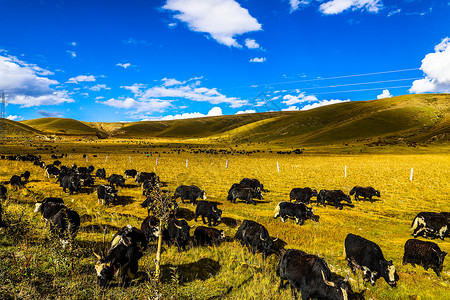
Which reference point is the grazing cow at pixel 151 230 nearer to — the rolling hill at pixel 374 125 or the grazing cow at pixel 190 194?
the grazing cow at pixel 190 194

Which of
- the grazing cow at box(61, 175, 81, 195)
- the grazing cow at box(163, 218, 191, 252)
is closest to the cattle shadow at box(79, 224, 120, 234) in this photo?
the grazing cow at box(163, 218, 191, 252)

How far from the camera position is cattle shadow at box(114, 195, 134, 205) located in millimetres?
14867

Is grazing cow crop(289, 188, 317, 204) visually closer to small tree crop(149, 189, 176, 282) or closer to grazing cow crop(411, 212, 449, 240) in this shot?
grazing cow crop(411, 212, 449, 240)

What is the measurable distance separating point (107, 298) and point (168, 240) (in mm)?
3709

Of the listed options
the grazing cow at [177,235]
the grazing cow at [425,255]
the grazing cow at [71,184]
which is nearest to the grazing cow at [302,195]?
the grazing cow at [425,255]

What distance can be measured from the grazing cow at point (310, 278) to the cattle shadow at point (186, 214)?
6669 millimetres

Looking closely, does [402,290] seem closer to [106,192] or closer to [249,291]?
[249,291]

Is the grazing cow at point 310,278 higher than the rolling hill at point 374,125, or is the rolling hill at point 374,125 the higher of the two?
the rolling hill at point 374,125

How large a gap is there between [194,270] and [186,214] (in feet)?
19.4

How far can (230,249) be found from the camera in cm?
863

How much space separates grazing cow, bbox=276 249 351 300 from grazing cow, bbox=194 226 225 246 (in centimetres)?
286

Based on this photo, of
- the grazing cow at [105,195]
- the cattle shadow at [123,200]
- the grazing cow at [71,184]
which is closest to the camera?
the grazing cow at [105,195]

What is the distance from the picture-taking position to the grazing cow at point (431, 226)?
1037 cm

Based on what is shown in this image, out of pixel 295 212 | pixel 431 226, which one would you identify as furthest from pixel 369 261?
pixel 431 226
